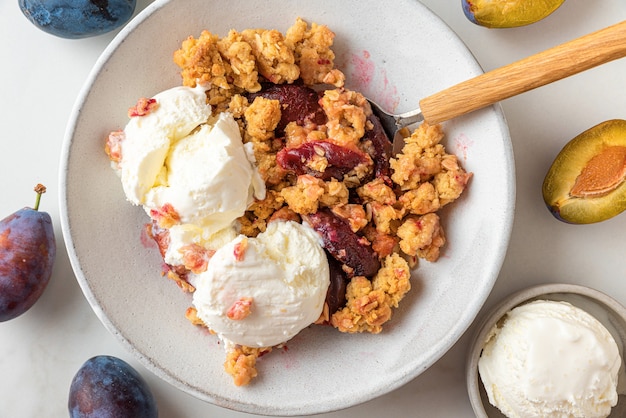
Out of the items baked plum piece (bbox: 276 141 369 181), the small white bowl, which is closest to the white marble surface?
the small white bowl

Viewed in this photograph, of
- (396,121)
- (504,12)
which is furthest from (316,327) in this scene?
(504,12)

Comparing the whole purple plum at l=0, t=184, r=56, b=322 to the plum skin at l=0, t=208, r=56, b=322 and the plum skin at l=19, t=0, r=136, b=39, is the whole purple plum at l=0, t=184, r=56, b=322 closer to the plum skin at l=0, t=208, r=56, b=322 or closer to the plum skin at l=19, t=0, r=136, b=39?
the plum skin at l=0, t=208, r=56, b=322

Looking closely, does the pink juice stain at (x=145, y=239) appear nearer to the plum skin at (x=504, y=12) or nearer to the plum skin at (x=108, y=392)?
the plum skin at (x=108, y=392)

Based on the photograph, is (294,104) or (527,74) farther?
(294,104)

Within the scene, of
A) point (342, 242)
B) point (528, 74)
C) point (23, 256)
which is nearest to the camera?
point (528, 74)

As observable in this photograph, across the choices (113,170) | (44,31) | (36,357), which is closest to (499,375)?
(113,170)

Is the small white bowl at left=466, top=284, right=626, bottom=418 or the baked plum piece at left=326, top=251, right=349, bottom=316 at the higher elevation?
the baked plum piece at left=326, top=251, right=349, bottom=316

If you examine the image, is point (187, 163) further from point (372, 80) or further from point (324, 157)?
point (372, 80)

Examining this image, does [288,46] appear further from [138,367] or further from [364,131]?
[138,367]
